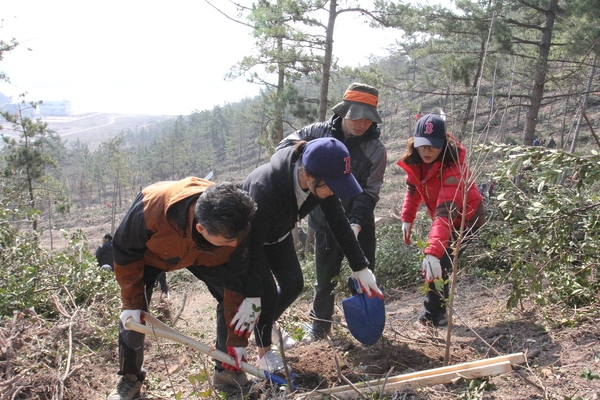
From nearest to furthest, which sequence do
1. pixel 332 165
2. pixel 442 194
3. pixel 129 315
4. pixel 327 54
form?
pixel 332 165 < pixel 129 315 < pixel 442 194 < pixel 327 54

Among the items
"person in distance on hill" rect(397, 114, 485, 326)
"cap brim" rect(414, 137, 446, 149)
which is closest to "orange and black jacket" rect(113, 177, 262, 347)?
"person in distance on hill" rect(397, 114, 485, 326)

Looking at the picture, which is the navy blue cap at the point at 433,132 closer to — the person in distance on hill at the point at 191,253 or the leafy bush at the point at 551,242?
the leafy bush at the point at 551,242

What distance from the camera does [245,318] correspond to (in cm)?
246

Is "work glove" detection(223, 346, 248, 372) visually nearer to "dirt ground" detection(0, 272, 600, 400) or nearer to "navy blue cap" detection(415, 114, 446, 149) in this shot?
"dirt ground" detection(0, 272, 600, 400)

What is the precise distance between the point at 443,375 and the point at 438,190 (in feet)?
4.38

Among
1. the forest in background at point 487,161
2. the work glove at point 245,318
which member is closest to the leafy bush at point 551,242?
the forest in background at point 487,161

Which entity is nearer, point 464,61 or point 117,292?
point 117,292

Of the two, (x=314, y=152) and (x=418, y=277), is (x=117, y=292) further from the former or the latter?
(x=418, y=277)

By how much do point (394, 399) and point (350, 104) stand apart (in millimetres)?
1895

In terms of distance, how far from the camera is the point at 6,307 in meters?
3.60

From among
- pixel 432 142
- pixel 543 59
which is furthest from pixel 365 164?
pixel 543 59

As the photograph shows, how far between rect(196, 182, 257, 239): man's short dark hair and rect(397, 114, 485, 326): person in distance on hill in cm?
122

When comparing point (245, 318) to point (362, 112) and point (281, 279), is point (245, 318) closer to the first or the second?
point (281, 279)

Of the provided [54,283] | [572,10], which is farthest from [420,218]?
[54,283]
